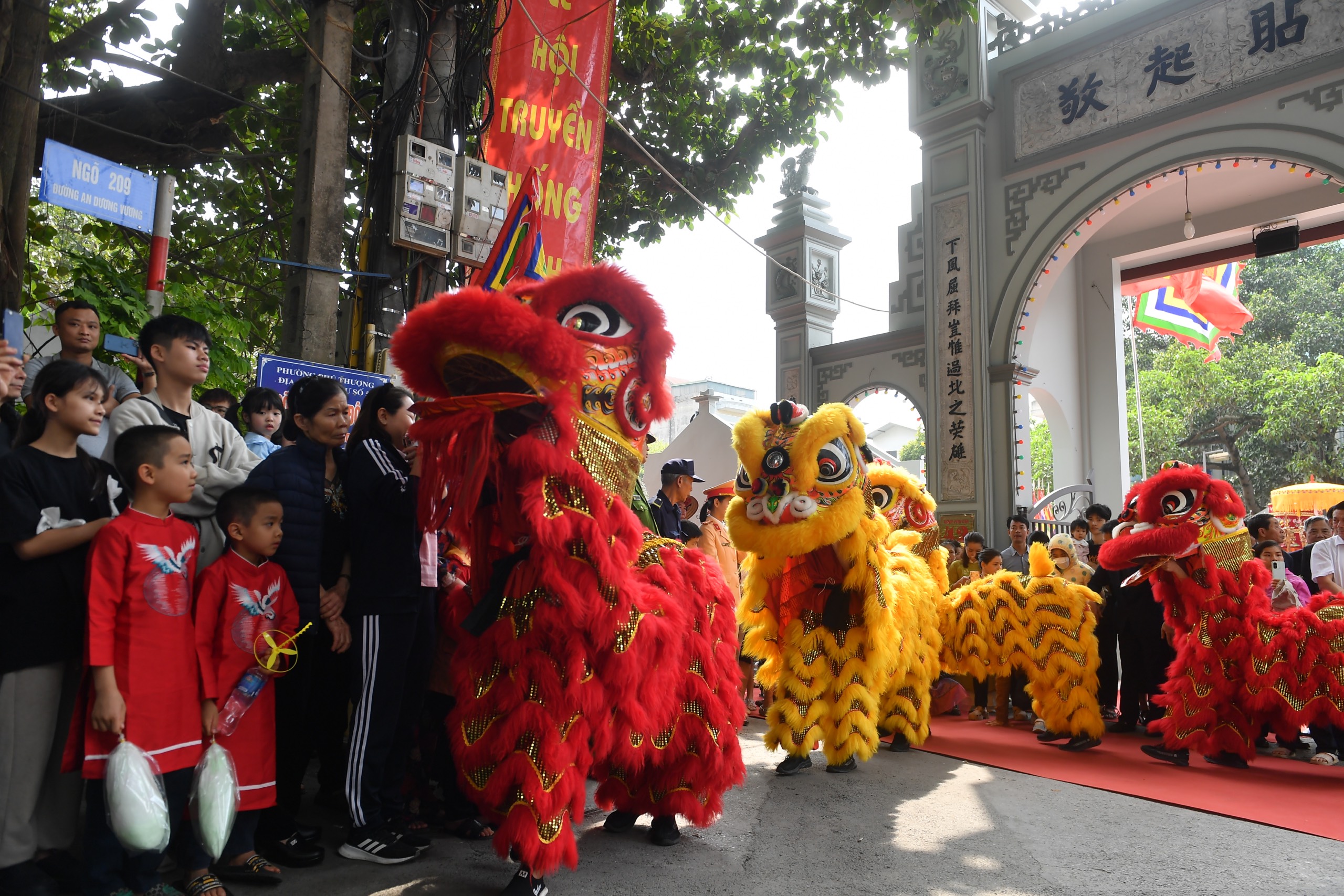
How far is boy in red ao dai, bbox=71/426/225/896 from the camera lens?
7.24ft

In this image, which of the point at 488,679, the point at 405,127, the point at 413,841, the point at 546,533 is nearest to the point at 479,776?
the point at 488,679

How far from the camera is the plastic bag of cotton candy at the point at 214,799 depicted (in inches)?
86.5

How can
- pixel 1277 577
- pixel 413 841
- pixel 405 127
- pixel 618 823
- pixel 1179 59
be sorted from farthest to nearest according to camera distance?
pixel 1179 59, pixel 405 127, pixel 1277 577, pixel 618 823, pixel 413 841

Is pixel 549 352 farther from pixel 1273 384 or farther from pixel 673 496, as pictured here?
pixel 1273 384

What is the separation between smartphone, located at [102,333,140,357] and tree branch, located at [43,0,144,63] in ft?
12.6

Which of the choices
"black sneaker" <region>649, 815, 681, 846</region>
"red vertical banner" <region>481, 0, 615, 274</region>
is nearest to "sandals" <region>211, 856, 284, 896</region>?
"black sneaker" <region>649, 815, 681, 846</region>

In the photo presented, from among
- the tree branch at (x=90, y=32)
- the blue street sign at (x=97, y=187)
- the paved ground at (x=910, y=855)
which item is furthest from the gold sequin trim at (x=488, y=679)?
the tree branch at (x=90, y=32)

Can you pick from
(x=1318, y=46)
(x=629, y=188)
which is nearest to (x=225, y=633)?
(x=629, y=188)

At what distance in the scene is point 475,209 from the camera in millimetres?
5422

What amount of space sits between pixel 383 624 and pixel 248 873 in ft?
2.45

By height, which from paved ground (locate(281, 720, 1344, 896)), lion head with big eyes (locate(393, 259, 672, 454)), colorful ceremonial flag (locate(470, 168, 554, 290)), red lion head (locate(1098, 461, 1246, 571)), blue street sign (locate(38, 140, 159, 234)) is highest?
blue street sign (locate(38, 140, 159, 234))

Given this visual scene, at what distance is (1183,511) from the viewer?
14.1 ft

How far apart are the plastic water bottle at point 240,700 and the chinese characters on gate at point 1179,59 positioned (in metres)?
9.11

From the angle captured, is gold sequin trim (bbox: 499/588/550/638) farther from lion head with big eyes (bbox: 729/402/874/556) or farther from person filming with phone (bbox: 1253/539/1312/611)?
person filming with phone (bbox: 1253/539/1312/611)
